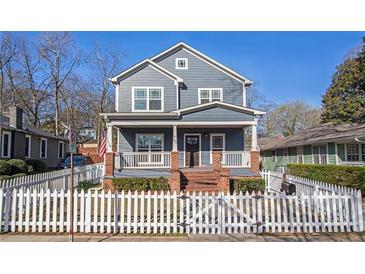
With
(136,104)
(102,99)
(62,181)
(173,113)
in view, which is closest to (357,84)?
(173,113)

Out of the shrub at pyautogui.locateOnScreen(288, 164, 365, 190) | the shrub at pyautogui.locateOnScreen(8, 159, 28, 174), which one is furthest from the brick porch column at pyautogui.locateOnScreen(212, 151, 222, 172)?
the shrub at pyautogui.locateOnScreen(8, 159, 28, 174)

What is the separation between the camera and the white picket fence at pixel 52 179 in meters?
7.97

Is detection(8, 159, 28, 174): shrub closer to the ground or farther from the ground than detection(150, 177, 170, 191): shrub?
farther from the ground

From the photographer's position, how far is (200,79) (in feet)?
58.8

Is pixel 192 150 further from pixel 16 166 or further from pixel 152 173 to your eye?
pixel 16 166

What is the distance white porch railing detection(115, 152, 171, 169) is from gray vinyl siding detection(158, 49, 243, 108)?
4649 mm

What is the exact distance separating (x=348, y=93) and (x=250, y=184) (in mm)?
15124

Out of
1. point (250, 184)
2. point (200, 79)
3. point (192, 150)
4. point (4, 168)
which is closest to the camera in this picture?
point (250, 184)

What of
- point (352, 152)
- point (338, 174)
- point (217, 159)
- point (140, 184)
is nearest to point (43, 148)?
point (140, 184)

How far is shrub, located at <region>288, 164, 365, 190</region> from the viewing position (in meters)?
10.9

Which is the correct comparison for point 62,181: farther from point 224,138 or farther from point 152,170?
point 224,138

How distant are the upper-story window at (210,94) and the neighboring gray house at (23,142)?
1272 cm

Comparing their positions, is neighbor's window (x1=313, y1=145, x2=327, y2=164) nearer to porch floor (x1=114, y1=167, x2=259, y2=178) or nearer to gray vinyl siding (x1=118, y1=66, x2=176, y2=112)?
porch floor (x1=114, y1=167, x2=259, y2=178)

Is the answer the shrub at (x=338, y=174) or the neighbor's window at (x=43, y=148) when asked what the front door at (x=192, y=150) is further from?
the neighbor's window at (x=43, y=148)
